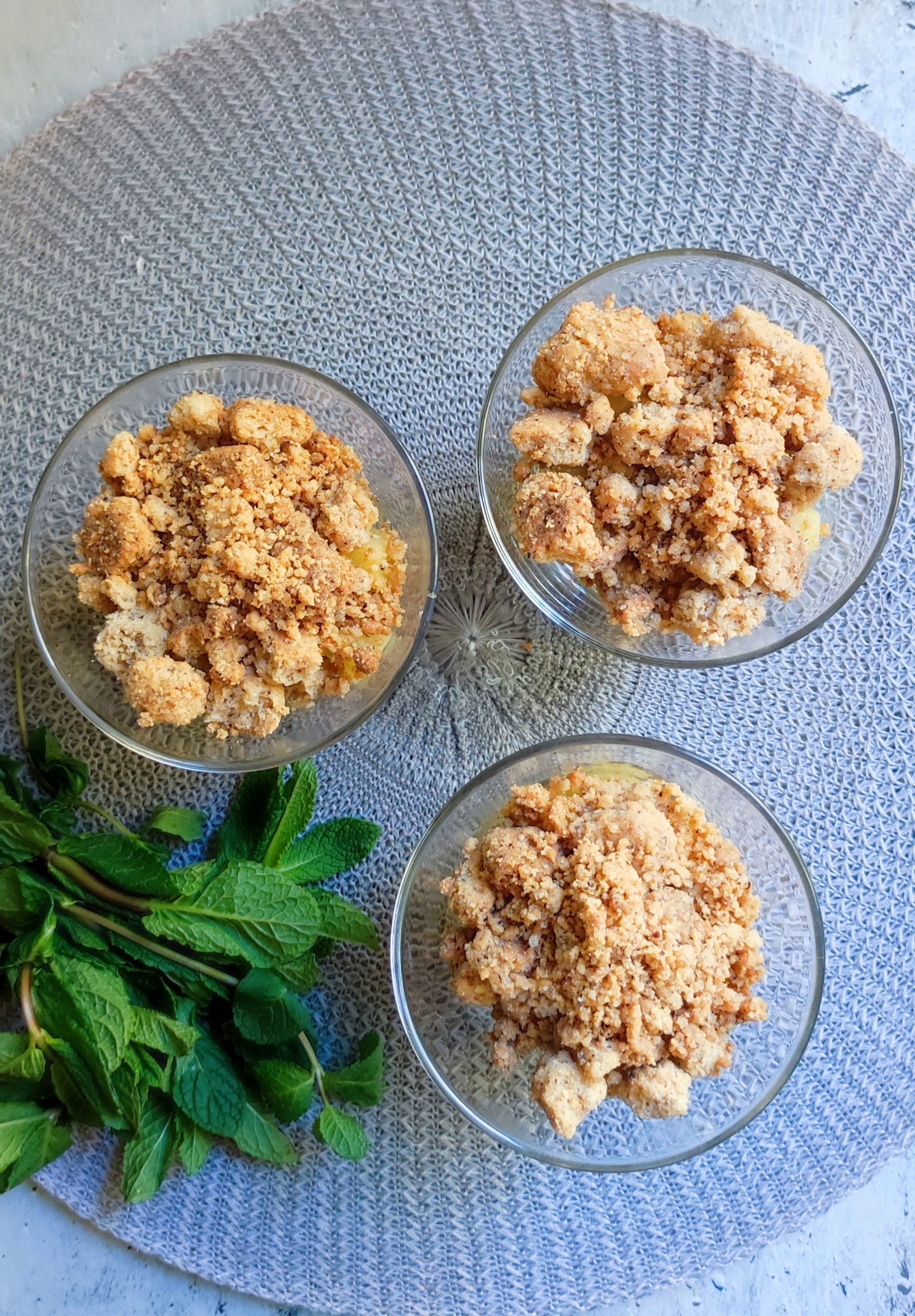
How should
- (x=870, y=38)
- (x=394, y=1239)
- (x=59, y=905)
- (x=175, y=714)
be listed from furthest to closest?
(x=870, y=38), (x=394, y=1239), (x=59, y=905), (x=175, y=714)

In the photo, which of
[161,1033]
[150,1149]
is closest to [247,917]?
[161,1033]

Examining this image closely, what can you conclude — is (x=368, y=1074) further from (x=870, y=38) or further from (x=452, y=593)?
(x=870, y=38)

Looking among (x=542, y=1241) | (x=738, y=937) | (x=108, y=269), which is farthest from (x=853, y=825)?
(x=108, y=269)

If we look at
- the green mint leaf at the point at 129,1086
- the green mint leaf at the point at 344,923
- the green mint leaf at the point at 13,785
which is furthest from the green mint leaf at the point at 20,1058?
the green mint leaf at the point at 344,923

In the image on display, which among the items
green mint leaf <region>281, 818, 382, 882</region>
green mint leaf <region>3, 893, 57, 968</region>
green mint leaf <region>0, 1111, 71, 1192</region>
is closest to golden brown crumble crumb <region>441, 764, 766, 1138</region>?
green mint leaf <region>281, 818, 382, 882</region>

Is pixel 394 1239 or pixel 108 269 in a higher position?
pixel 108 269

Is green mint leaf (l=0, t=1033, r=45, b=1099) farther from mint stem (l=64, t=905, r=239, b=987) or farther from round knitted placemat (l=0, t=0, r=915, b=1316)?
round knitted placemat (l=0, t=0, r=915, b=1316)

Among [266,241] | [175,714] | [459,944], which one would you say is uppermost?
[266,241]
